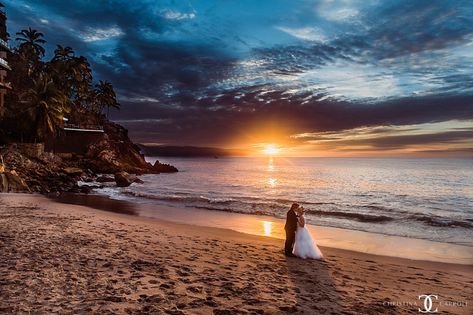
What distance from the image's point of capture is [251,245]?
12.8 m

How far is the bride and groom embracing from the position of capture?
36.1ft

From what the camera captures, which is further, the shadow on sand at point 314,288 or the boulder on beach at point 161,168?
the boulder on beach at point 161,168

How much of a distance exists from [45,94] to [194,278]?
51.7m

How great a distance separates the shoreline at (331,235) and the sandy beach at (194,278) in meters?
1.53

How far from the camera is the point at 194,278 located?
7625 millimetres

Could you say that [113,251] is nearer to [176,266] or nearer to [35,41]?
[176,266]

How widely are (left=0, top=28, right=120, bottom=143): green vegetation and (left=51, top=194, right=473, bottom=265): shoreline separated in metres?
32.0

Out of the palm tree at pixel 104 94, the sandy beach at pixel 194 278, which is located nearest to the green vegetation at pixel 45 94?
the palm tree at pixel 104 94

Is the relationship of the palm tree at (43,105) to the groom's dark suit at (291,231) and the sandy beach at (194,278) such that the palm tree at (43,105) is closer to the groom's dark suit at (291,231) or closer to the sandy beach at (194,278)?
the sandy beach at (194,278)

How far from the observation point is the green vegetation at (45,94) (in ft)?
163

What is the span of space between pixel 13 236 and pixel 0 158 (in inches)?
1246

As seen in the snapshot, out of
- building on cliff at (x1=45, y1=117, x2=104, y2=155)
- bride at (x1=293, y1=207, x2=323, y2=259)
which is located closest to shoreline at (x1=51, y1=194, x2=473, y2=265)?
bride at (x1=293, y1=207, x2=323, y2=259)

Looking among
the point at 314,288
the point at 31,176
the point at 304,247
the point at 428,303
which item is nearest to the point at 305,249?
the point at 304,247

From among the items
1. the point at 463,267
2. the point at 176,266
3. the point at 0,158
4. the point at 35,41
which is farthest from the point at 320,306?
the point at 35,41
